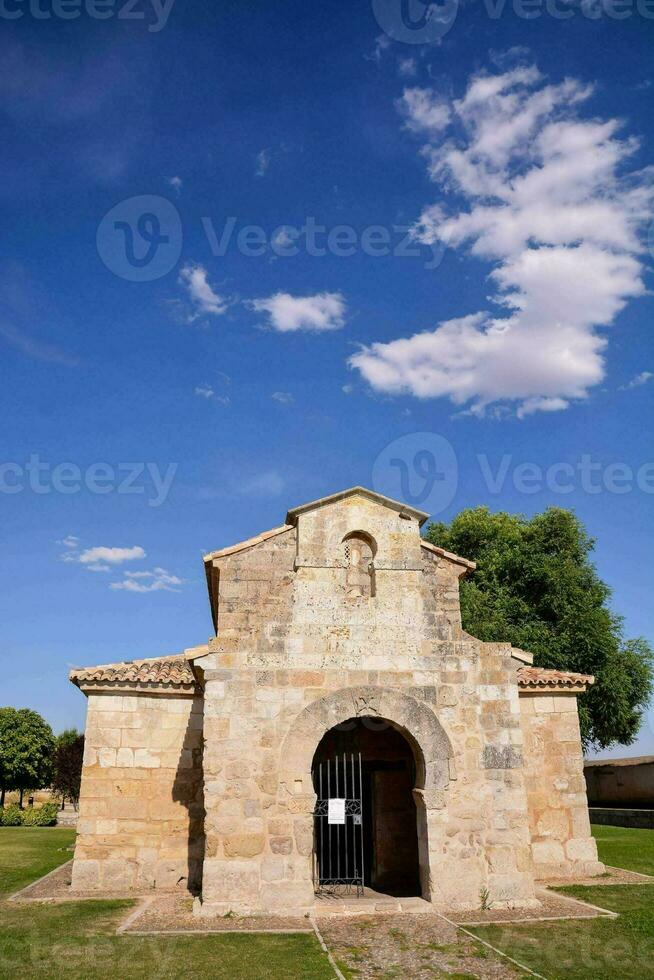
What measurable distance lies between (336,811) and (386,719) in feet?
5.30

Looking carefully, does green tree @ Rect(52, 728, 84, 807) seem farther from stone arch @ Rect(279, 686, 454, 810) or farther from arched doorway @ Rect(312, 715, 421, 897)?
stone arch @ Rect(279, 686, 454, 810)

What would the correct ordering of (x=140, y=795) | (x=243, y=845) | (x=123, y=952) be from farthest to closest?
(x=140, y=795) < (x=243, y=845) < (x=123, y=952)

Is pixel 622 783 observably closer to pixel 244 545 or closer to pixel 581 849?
pixel 581 849

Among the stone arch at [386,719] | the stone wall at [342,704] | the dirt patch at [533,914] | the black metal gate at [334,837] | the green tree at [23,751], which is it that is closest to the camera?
the dirt patch at [533,914]

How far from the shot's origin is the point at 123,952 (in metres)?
8.21

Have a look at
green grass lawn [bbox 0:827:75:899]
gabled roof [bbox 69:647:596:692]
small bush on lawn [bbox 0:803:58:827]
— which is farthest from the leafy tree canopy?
gabled roof [bbox 69:647:596:692]

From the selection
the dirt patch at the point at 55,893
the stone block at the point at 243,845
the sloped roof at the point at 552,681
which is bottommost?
the dirt patch at the point at 55,893

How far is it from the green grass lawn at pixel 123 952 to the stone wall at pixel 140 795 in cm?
205

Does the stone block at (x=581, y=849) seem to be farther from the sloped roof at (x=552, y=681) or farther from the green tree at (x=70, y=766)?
the green tree at (x=70, y=766)

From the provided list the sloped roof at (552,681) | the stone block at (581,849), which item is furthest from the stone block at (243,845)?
the stone block at (581,849)

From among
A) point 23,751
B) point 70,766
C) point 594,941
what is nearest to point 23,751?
point 23,751

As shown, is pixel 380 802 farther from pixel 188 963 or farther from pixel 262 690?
pixel 188 963

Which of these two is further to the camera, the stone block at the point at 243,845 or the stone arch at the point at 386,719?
the stone arch at the point at 386,719

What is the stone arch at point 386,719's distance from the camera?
10.4 m
